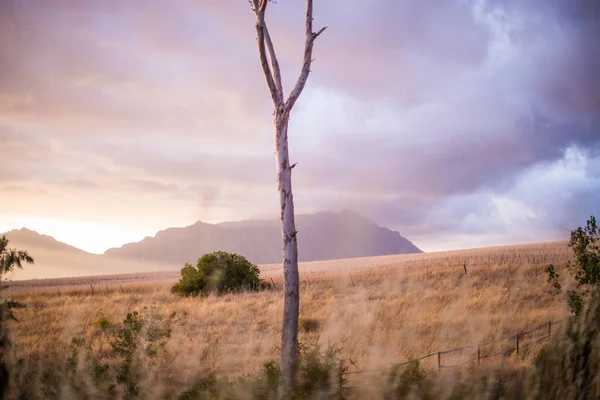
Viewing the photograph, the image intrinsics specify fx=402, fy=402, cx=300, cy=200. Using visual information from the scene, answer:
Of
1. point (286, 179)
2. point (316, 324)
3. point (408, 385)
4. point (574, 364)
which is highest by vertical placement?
point (286, 179)

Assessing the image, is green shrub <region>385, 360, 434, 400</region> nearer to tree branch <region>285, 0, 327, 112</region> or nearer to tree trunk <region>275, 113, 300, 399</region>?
tree trunk <region>275, 113, 300, 399</region>

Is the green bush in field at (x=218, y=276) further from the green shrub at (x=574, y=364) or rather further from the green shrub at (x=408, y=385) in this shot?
the green shrub at (x=574, y=364)

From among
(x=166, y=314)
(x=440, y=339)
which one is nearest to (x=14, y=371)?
(x=440, y=339)

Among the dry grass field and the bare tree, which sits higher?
the bare tree

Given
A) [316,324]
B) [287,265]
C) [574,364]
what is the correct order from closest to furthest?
[574,364], [287,265], [316,324]

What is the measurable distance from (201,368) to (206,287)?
60.0 ft

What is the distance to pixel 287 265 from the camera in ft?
28.0

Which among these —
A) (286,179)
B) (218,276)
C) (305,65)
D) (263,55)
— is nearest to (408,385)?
(286,179)

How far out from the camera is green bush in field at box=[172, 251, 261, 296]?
97.8ft

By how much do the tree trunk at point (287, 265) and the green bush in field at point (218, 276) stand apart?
21.3m

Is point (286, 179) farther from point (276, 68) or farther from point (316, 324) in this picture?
point (316, 324)

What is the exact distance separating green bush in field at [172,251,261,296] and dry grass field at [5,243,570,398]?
1.90 m

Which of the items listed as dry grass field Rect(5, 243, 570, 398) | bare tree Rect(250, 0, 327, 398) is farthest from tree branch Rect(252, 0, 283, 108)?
dry grass field Rect(5, 243, 570, 398)

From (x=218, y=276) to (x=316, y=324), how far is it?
14138 millimetres
